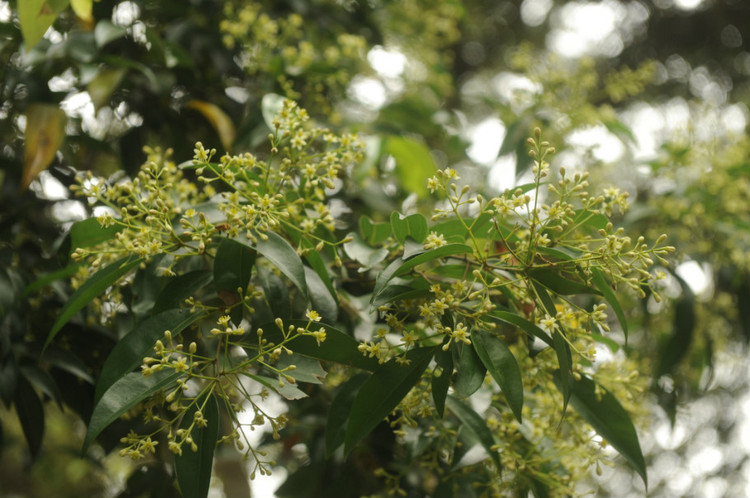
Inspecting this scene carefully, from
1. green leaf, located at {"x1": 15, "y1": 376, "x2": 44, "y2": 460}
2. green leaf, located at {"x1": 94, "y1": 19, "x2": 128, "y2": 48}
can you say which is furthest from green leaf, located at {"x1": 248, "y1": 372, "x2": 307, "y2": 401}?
green leaf, located at {"x1": 94, "y1": 19, "x2": 128, "y2": 48}

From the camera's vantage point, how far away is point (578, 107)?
5.51ft

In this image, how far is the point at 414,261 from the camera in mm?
801

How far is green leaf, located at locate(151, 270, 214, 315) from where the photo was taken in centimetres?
90

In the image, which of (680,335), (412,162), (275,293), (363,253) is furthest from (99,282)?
(680,335)

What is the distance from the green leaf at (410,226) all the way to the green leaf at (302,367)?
0.21 metres

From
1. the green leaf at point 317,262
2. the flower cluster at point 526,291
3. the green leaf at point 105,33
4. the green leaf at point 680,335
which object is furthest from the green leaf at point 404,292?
the green leaf at point 680,335

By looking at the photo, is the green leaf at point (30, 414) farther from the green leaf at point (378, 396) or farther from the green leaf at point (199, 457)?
the green leaf at point (378, 396)

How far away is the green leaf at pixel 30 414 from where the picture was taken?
1122 mm

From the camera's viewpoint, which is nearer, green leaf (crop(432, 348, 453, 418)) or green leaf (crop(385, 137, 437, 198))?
green leaf (crop(432, 348, 453, 418))

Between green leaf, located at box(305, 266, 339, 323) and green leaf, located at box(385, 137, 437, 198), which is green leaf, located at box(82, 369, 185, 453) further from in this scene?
green leaf, located at box(385, 137, 437, 198)

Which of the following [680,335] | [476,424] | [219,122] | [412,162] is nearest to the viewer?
[476,424]

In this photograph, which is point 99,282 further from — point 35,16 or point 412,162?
point 412,162

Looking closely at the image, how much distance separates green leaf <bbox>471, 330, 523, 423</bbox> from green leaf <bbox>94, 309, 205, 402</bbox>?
0.37 m

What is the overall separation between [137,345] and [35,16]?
58cm
